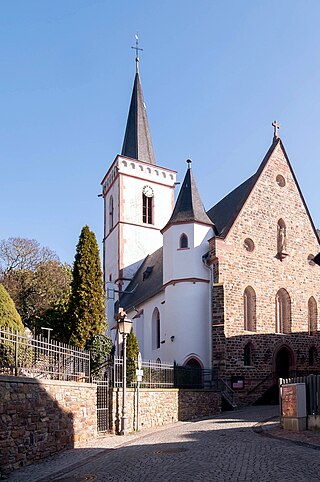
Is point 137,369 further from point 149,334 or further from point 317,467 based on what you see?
point 149,334

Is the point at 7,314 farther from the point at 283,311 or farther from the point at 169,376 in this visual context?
the point at 283,311

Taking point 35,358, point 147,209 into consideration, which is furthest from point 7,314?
point 147,209

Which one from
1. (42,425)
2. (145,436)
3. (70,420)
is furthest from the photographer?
(145,436)

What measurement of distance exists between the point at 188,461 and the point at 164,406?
1190 centimetres

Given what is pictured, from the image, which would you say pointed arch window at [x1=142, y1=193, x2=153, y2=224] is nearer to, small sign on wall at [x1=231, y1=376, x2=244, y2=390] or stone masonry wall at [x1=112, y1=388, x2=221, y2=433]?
small sign on wall at [x1=231, y1=376, x2=244, y2=390]

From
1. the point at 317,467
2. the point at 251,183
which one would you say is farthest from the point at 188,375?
the point at 317,467

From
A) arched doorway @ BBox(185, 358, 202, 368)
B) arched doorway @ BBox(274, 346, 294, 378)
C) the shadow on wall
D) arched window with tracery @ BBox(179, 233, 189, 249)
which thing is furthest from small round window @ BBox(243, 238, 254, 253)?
the shadow on wall

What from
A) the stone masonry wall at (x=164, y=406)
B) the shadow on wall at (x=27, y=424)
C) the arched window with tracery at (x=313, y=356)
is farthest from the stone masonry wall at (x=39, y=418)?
the arched window with tracery at (x=313, y=356)

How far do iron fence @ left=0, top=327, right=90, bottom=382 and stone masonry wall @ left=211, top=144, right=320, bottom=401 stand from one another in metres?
13.7

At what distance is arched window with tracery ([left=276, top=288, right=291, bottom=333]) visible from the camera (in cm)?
3173

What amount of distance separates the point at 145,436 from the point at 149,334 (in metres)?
17.4

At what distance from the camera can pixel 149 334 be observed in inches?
1416

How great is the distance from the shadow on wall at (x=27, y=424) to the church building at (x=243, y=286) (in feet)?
49.4

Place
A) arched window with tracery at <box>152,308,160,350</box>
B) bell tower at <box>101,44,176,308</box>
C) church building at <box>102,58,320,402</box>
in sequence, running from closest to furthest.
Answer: church building at <box>102,58,320,402</box> < arched window with tracery at <box>152,308,160,350</box> < bell tower at <box>101,44,176,308</box>
